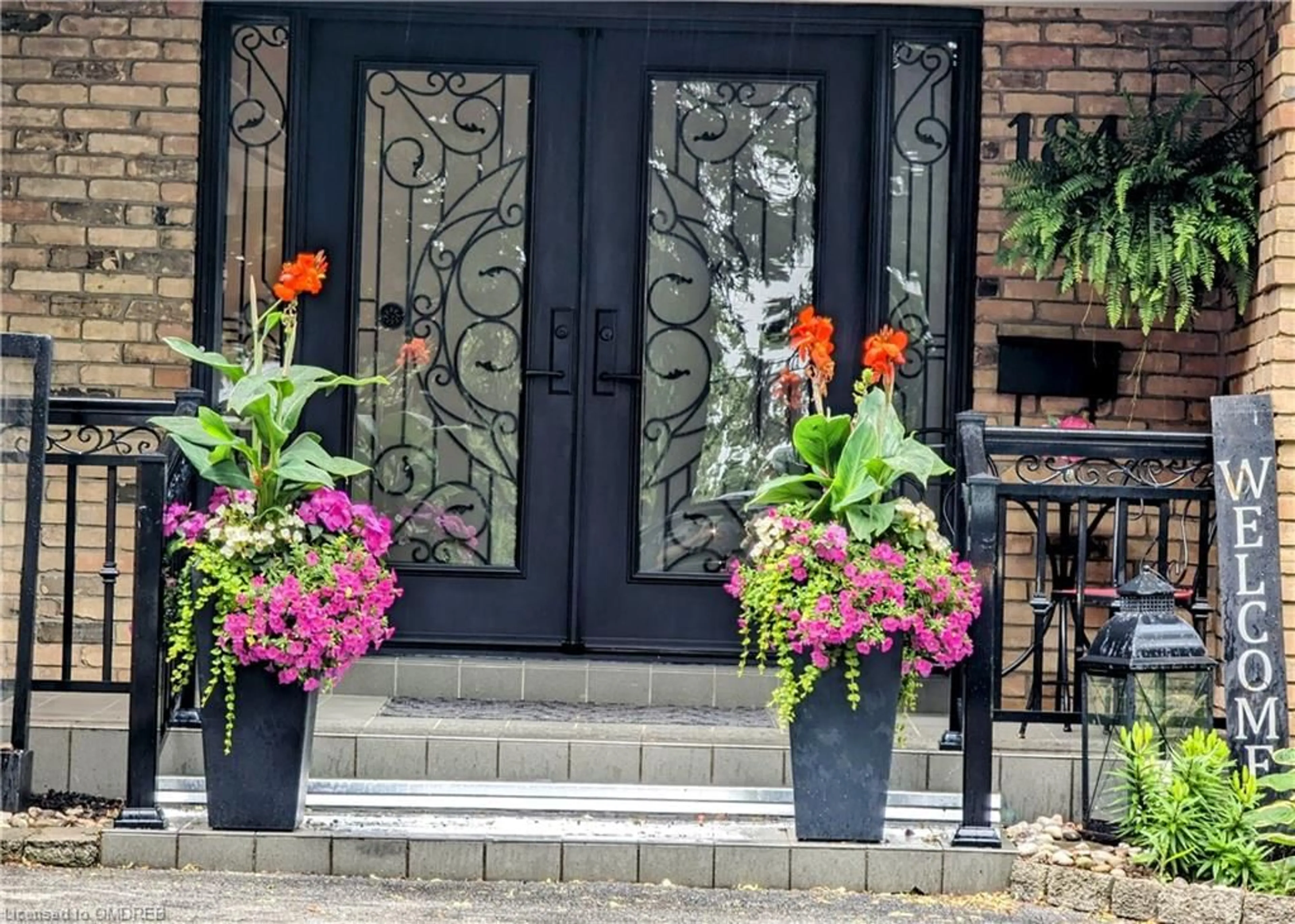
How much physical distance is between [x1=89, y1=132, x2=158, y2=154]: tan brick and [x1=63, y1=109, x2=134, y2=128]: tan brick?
3 centimetres

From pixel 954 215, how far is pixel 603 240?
1.27m

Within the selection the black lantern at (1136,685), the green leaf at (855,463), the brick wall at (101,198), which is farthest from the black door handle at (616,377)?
the black lantern at (1136,685)

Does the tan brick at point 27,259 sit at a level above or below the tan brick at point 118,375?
above

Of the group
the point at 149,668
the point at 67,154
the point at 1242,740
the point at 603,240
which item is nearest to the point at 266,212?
the point at 67,154

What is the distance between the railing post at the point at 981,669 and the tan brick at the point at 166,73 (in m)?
3.29

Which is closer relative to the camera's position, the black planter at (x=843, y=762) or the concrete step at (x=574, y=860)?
the concrete step at (x=574, y=860)

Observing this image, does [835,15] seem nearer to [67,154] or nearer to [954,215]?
[954,215]

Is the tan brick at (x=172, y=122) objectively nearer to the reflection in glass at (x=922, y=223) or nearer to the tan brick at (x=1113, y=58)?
the reflection in glass at (x=922, y=223)

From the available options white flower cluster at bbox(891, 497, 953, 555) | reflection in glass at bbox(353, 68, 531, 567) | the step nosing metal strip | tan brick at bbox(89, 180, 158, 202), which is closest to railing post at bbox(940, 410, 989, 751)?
white flower cluster at bbox(891, 497, 953, 555)

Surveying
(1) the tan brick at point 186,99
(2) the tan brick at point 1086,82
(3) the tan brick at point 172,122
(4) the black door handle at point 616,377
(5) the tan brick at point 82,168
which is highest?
(2) the tan brick at point 1086,82

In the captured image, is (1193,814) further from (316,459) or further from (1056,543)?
(316,459)

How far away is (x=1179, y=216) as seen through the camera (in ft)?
19.6

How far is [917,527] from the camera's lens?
16.4ft

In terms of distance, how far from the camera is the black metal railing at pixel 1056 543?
5.05 meters
